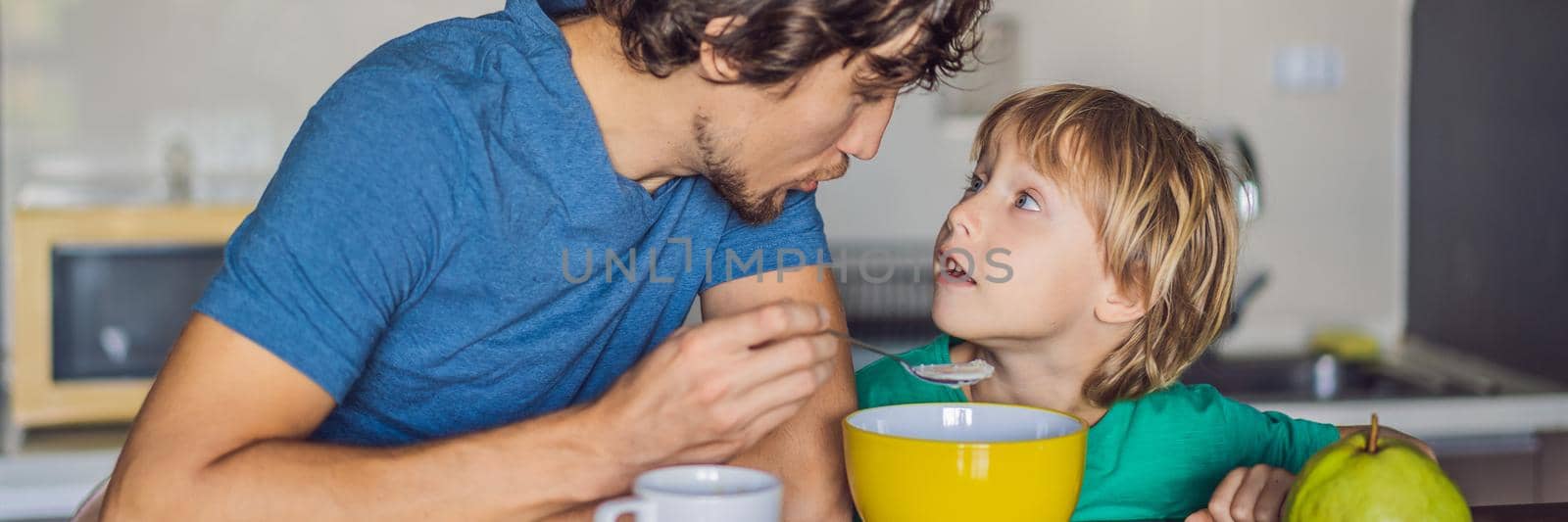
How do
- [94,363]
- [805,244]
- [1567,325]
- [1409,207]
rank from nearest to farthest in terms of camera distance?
1. [805,244]
2. [94,363]
3. [1567,325]
4. [1409,207]

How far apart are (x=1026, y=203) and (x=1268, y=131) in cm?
156

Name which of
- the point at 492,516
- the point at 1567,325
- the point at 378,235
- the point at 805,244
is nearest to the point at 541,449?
the point at 492,516

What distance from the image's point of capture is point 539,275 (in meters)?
1.04

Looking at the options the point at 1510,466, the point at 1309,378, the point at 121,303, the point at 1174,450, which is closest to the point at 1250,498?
the point at 1174,450

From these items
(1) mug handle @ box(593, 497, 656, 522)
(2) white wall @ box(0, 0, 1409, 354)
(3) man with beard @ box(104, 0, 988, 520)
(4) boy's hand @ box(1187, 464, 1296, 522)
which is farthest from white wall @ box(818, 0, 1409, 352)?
(1) mug handle @ box(593, 497, 656, 522)

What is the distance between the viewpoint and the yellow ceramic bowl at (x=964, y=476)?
0.74 m

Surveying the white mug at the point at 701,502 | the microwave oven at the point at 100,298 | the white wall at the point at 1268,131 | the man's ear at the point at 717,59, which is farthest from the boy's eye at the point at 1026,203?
the white wall at the point at 1268,131

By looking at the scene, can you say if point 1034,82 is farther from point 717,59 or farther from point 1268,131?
point 717,59

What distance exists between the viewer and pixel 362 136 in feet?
2.93

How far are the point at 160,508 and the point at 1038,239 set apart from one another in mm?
724

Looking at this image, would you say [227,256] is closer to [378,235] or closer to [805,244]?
[378,235]

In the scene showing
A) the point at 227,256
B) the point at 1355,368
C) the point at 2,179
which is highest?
the point at 227,256

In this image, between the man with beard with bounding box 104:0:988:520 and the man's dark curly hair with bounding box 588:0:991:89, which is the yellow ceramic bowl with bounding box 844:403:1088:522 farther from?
the man's dark curly hair with bounding box 588:0:991:89

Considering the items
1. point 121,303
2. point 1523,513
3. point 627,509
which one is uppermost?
point 627,509
